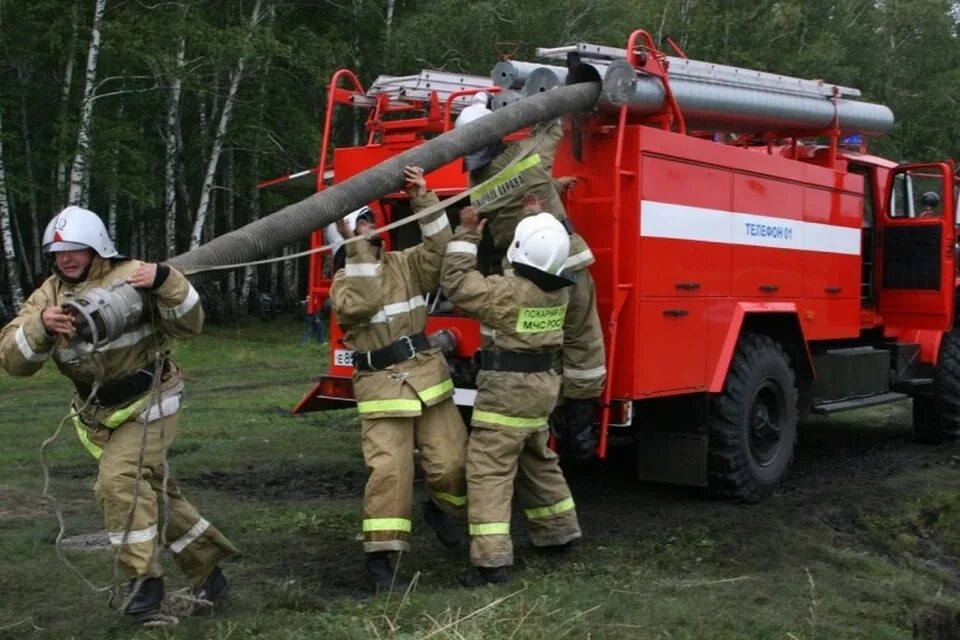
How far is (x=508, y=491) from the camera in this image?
5156mm

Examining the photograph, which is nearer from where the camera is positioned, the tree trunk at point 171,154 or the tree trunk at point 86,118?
the tree trunk at point 86,118

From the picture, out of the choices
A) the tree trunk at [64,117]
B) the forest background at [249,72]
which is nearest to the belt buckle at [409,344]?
the forest background at [249,72]

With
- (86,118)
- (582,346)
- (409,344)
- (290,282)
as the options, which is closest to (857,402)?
(582,346)

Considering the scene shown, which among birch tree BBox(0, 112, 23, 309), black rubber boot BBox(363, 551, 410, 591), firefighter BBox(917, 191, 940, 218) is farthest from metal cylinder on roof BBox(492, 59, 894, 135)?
birch tree BBox(0, 112, 23, 309)

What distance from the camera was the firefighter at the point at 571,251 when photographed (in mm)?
5492

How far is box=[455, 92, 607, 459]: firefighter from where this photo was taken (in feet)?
18.0

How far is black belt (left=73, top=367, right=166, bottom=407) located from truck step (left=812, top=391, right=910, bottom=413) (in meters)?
5.19

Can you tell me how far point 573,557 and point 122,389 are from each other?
2.44 m

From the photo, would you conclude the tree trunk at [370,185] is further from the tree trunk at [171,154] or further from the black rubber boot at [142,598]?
the tree trunk at [171,154]

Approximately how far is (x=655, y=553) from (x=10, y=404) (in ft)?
28.5

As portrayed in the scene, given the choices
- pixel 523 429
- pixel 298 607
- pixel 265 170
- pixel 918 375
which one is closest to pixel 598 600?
pixel 523 429

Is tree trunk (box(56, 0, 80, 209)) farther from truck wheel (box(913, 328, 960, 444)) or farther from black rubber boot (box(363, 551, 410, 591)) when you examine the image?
black rubber boot (box(363, 551, 410, 591))

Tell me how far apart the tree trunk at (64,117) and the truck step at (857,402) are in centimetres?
1445

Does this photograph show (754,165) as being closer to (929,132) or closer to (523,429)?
(523,429)
